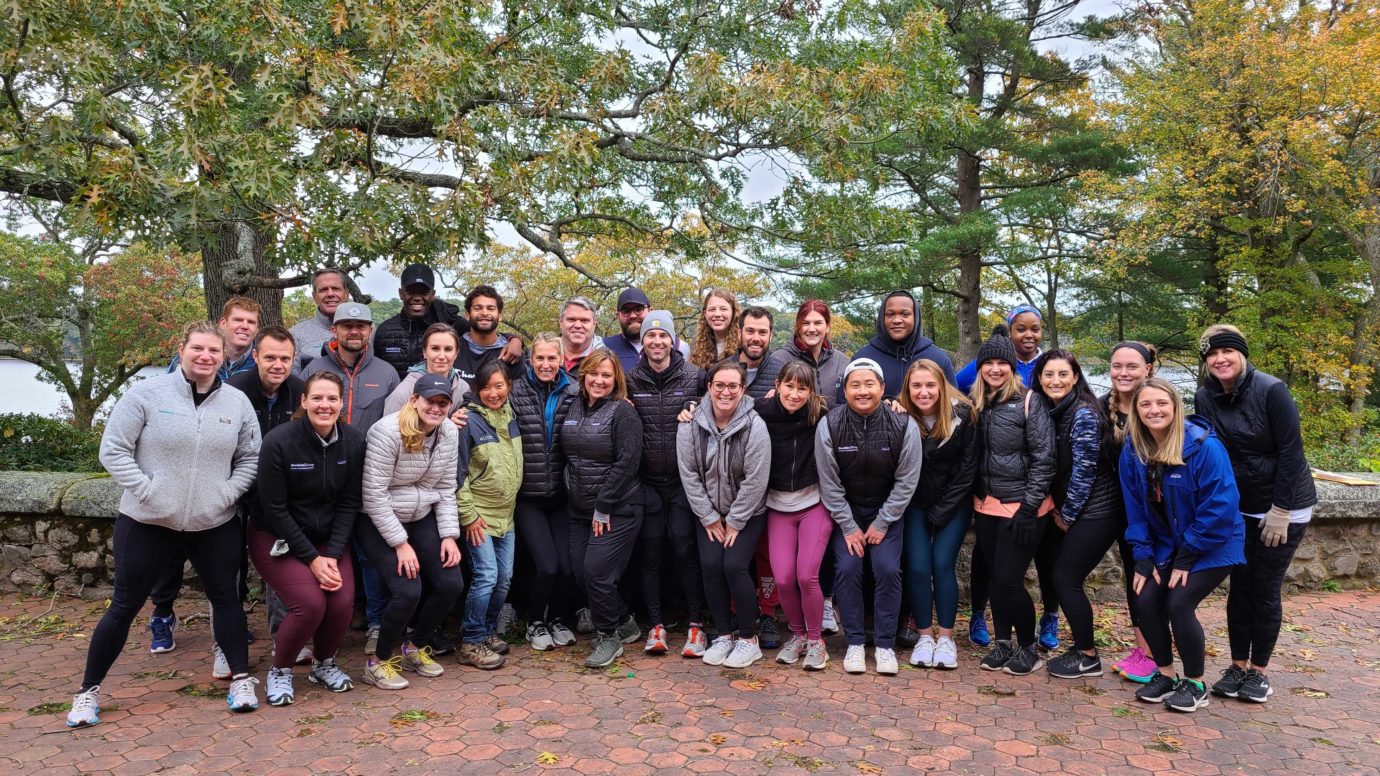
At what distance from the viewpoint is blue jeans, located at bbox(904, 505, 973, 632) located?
4543 mm

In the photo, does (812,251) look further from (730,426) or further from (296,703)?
(296,703)

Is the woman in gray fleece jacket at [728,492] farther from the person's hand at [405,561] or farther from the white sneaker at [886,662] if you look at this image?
the person's hand at [405,561]

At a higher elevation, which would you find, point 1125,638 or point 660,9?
point 660,9

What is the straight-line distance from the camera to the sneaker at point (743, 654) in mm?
4484

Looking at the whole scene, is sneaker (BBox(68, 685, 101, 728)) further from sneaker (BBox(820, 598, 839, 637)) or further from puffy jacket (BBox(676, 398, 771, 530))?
sneaker (BBox(820, 598, 839, 637))

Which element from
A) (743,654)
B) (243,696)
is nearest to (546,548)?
(743,654)

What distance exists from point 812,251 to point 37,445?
821 cm

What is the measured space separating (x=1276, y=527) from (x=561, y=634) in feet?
12.6

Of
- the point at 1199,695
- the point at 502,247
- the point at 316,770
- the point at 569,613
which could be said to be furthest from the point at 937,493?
the point at 502,247

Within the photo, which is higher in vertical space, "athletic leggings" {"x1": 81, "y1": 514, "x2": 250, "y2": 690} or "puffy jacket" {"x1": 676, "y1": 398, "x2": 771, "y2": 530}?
"puffy jacket" {"x1": 676, "y1": 398, "x2": 771, "y2": 530}

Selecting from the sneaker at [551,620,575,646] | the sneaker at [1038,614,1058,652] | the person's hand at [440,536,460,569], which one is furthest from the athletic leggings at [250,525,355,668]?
the sneaker at [1038,614,1058,652]

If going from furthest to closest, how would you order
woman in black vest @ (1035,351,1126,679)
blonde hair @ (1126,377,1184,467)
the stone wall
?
the stone wall
woman in black vest @ (1035,351,1126,679)
blonde hair @ (1126,377,1184,467)

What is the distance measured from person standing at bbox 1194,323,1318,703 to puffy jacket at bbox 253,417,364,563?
434cm

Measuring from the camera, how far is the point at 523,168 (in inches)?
228
